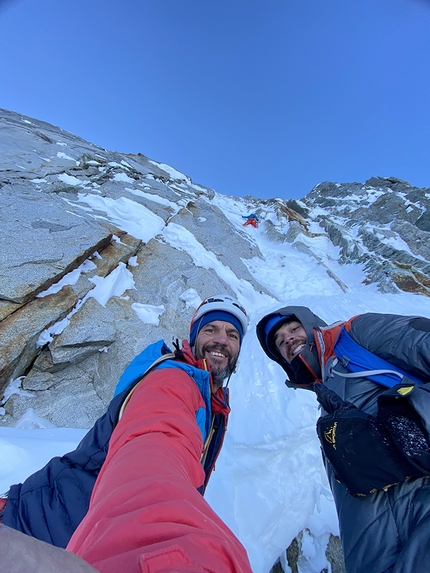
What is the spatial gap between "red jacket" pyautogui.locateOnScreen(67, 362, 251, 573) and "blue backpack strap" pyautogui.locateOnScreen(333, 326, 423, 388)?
1.37 m

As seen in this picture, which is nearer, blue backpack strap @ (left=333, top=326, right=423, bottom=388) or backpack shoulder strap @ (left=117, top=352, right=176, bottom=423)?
backpack shoulder strap @ (left=117, top=352, right=176, bottom=423)

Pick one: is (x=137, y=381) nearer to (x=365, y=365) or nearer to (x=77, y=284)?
(x=365, y=365)

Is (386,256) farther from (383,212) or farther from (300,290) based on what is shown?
(383,212)

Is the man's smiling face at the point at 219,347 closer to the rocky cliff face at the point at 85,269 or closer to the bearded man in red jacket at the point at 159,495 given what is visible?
the bearded man in red jacket at the point at 159,495

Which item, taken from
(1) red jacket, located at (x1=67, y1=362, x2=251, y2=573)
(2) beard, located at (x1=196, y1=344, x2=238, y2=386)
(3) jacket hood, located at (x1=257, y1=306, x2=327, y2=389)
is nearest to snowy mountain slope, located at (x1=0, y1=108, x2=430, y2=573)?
(2) beard, located at (x1=196, y1=344, x2=238, y2=386)

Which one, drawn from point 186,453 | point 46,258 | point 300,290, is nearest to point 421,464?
point 186,453

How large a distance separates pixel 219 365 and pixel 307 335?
1017 mm

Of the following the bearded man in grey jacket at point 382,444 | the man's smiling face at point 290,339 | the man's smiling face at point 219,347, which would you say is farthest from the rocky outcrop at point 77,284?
the bearded man in grey jacket at point 382,444

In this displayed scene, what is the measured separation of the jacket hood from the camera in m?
2.46

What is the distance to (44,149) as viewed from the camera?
12977mm

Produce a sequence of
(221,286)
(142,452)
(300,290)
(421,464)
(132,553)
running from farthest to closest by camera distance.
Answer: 1. (300,290)
2. (221,286)
3. (421,464)
4. (142,452)
5. (132,553)

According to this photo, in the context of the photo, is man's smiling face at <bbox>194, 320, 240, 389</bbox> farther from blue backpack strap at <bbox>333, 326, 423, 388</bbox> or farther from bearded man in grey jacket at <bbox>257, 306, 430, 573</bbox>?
blue backpack strap at <bbox>333, 326, 423, 388</bbox>

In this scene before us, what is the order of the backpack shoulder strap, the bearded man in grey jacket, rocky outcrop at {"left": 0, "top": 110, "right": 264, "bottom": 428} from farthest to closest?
1. rocky outcrop at {"left": 0, "top": 110, "right": 264, "bottom": 428}
2. the backpack shoulder strap
3. the bearded man in grey jacket

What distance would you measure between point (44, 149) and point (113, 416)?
16.2 metres
